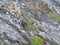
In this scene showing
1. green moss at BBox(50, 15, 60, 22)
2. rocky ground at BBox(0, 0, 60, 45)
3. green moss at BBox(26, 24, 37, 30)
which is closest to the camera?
rocky ground at BBox(0, 0, 60, 45)

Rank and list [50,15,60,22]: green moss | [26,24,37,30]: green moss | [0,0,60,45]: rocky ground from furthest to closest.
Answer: [50,15,60,22]: green moss < [26,24,37,30]: green moss < [0,0,60,45]: rocky ground

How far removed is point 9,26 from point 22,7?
48.7 inches

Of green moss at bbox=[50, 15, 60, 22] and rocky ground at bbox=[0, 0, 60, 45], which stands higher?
green moss at bbox=[50, 15, 60, 22]

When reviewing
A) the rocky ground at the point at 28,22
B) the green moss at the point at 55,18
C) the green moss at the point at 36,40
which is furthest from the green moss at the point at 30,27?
the green moss at the point at 55,18

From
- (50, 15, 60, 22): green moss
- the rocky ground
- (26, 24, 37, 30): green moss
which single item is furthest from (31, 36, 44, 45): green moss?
(50, 15, 60, 22): green moss

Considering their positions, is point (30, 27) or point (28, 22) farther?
point (28, 22)

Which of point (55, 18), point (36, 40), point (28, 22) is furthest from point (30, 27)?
point (55, 18)

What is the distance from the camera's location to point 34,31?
507 centimetres

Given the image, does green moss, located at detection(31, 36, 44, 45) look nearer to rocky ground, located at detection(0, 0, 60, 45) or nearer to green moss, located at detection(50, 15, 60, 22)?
rocky ground, located at detection(0, 0, 60, 45)

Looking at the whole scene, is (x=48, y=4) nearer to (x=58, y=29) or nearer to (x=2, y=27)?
(x=58, y=29)

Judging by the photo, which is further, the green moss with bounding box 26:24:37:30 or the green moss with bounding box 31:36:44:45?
the green moss with bounding box 26:24:37:30

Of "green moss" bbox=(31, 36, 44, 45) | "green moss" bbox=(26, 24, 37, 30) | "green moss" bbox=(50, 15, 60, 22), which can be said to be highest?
"green moss" bbox=(50, 15, 60, 22)

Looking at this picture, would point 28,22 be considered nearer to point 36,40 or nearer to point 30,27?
point 30,27

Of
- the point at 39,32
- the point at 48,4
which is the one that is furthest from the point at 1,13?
the point at 48,4
